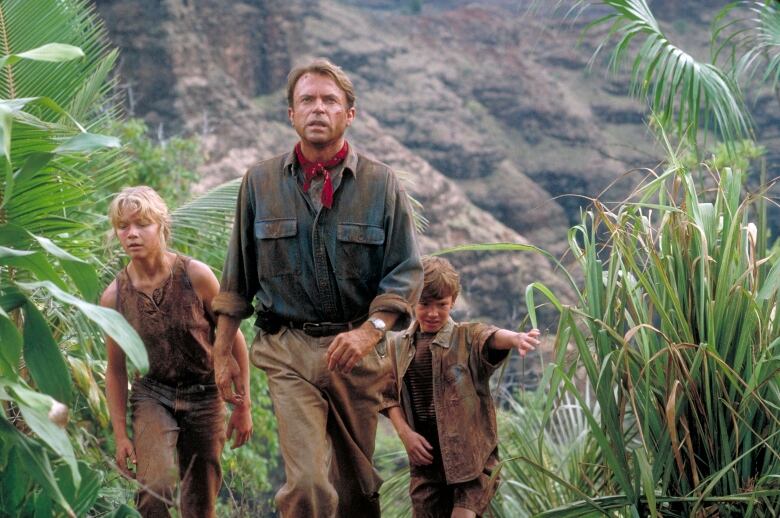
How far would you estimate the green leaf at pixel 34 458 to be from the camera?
241cm

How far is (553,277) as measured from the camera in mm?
32750

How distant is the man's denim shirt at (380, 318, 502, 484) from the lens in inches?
155

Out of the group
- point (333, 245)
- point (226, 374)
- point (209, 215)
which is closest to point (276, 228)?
point (333, 245)

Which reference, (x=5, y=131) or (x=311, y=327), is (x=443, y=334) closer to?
(x=311, y=327)

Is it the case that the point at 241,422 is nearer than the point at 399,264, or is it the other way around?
the point at 399,264

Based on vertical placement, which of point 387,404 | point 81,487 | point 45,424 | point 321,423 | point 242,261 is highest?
point 45,424

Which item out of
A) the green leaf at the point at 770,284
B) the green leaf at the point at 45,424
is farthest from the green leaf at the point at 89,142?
the green leaf at the point at 770,284

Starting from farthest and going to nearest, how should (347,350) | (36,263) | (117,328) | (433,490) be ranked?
(433,490) < (347,350) < (36,263) < (117,328)

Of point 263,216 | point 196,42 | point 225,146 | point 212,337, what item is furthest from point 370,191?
point 196,42

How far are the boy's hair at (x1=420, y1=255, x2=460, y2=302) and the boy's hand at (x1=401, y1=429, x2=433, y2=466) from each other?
0.44m

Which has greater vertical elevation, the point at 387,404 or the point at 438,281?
the point at 438,281

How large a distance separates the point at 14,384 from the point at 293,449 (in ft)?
3.95

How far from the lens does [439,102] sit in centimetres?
4138

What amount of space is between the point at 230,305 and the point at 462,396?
79 cm
